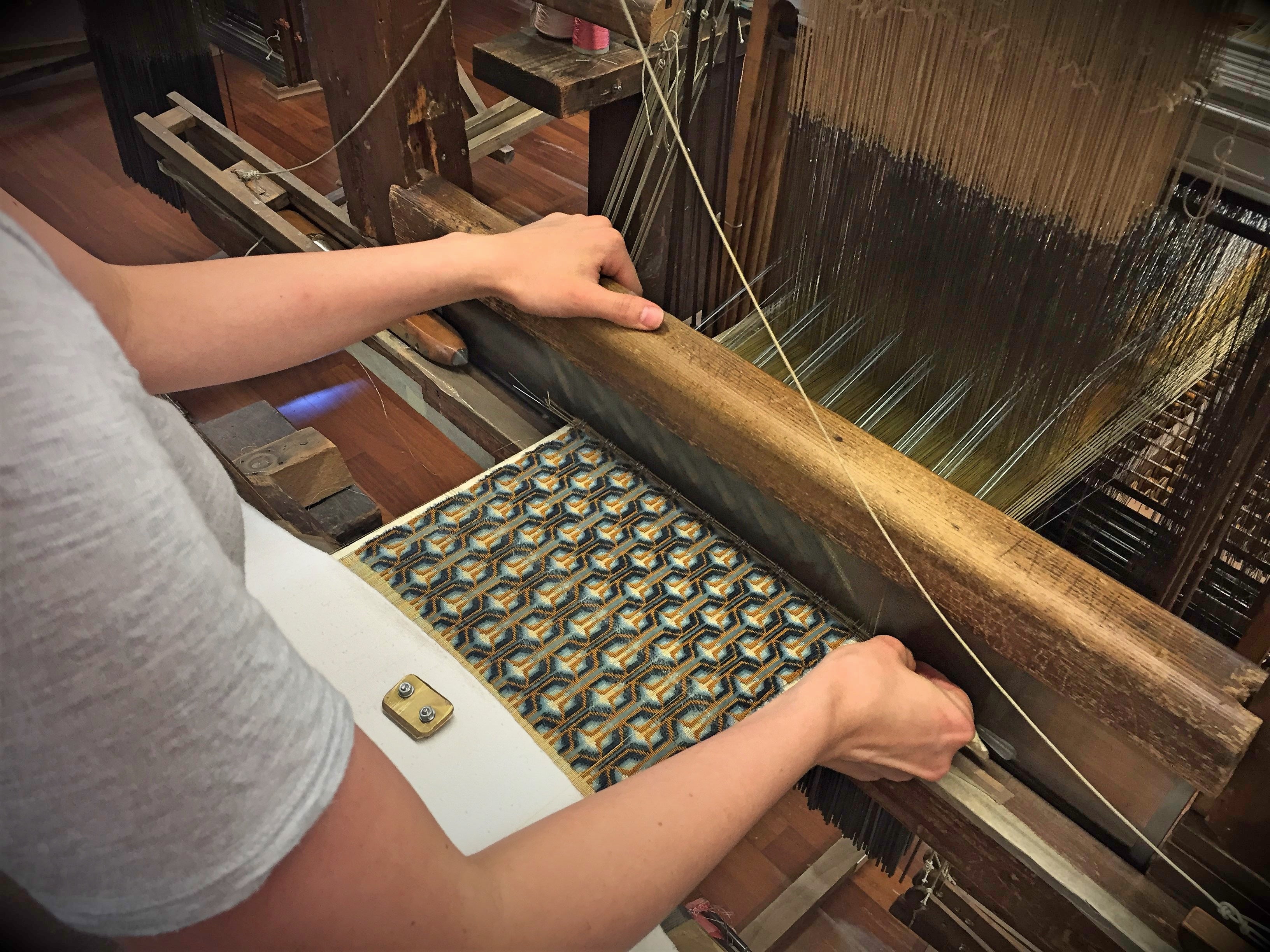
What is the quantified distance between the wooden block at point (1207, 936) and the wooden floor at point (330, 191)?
3.36ft

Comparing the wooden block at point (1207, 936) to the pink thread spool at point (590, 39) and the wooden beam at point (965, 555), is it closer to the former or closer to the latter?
the wooden beam at point (965, 555)

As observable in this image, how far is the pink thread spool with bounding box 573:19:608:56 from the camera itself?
1.21 meters

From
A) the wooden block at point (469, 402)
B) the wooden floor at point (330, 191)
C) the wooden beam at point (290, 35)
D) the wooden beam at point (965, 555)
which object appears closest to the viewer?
the wooden beam at point (965, 555)

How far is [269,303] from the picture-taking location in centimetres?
92

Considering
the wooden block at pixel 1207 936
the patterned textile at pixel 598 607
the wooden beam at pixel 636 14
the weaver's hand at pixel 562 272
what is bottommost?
the wooden block at pixel 1207 936

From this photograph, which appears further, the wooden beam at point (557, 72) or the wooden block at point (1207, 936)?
the wooden beam at point (557, 72)

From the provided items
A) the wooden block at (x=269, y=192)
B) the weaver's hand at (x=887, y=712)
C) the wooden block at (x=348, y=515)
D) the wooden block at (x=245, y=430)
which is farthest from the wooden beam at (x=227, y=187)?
the weaver's hand at (x=887, y=712)

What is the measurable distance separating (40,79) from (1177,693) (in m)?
4.26

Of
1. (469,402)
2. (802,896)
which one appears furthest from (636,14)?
(802,896)

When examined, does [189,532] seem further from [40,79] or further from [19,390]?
[40,79]

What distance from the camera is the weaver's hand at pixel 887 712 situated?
0.80m

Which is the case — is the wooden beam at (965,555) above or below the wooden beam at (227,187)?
above

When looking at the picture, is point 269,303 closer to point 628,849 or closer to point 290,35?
point 628,849

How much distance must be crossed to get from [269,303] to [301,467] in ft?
1.59
